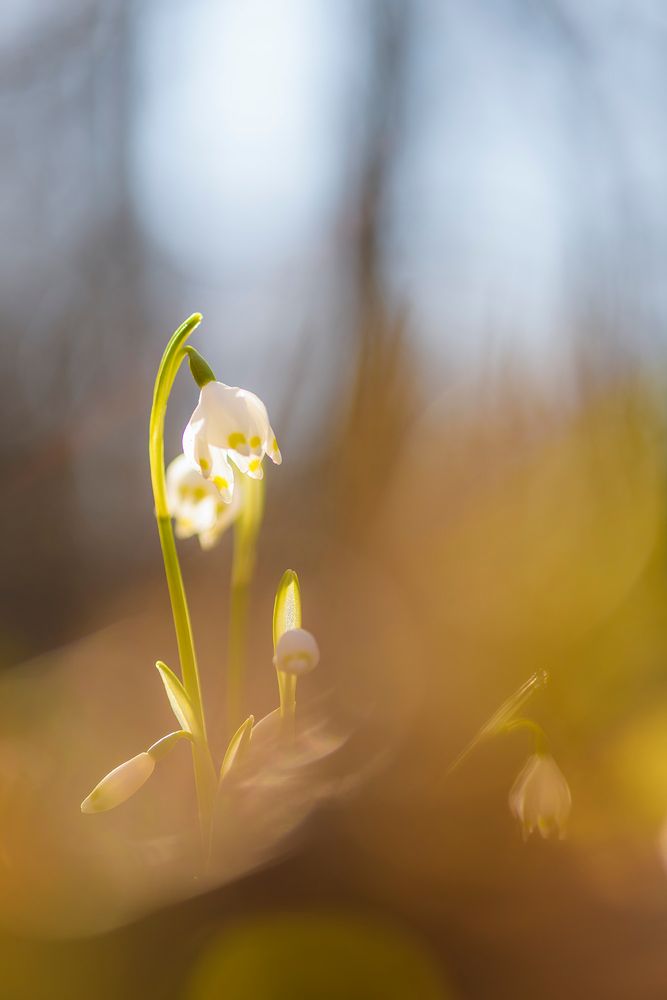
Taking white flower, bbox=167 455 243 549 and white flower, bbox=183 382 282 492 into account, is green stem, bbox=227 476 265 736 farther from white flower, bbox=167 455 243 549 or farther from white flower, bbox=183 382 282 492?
white flower, bbox=183 382 282 492

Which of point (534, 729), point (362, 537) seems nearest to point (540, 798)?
point (534, 729)

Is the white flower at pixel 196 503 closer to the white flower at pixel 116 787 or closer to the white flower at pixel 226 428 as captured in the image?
the white flower at pixel 226 428

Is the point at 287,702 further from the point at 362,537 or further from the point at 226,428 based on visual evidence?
the point at 362,537

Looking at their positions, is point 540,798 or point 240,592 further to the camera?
point 240,592

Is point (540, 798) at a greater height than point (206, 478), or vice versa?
point (206, 478)

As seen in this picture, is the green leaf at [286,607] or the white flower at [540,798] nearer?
the white flower at [540,798]

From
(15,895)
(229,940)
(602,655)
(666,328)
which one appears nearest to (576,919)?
(229,940)

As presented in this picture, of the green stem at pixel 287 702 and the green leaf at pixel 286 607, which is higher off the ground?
the green leaf at pixel 286 607

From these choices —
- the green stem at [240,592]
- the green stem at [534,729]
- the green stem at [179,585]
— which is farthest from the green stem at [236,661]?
Answer: the green stem at [534,729]
